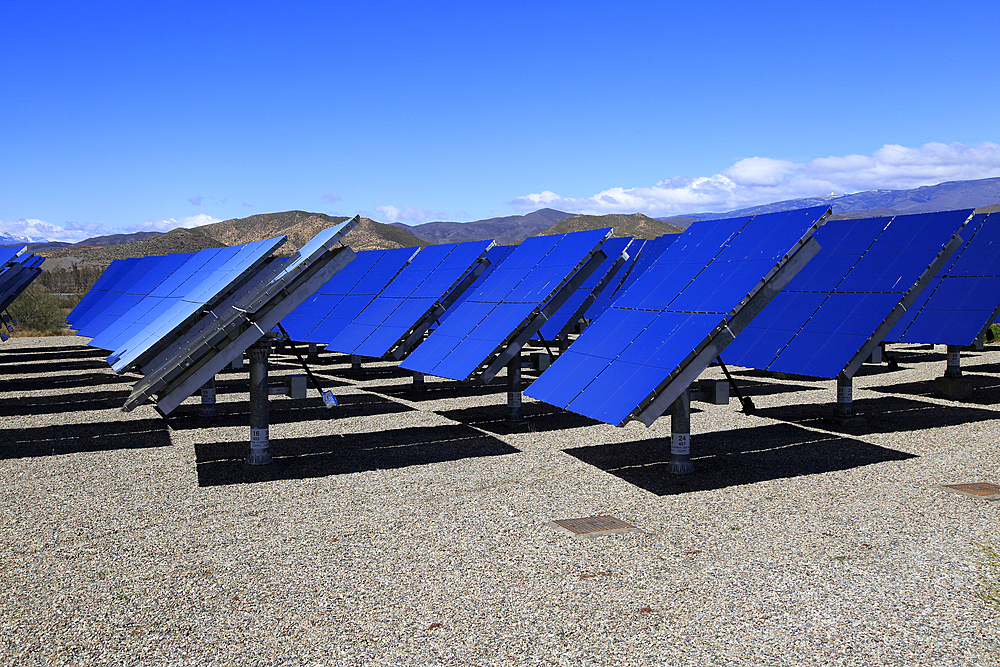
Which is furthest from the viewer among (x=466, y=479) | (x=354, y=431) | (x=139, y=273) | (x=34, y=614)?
(x=139, y=273)

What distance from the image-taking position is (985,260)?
21.3 meters

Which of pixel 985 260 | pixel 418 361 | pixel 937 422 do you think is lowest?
pixel 937 422

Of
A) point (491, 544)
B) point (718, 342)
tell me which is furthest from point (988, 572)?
point (491, 544)

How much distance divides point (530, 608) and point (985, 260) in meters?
19.3

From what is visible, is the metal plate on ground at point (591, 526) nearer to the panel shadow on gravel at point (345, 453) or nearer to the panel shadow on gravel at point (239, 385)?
the panel shadow on gravel at point (345, 453)

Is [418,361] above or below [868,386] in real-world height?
above

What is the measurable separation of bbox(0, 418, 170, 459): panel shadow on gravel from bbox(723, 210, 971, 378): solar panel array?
37.8 ft

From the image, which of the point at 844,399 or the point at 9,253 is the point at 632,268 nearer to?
the point at 844,399

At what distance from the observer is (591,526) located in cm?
952

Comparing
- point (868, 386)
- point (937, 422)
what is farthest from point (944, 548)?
point (868, 386)

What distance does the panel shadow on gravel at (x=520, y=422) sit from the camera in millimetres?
15968

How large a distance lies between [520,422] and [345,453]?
4.07m

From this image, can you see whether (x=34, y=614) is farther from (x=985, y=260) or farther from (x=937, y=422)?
(x=985, y=260)

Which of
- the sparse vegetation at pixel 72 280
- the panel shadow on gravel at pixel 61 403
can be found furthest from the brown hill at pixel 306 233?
the panel shadow on gravel at pixel 61 403
